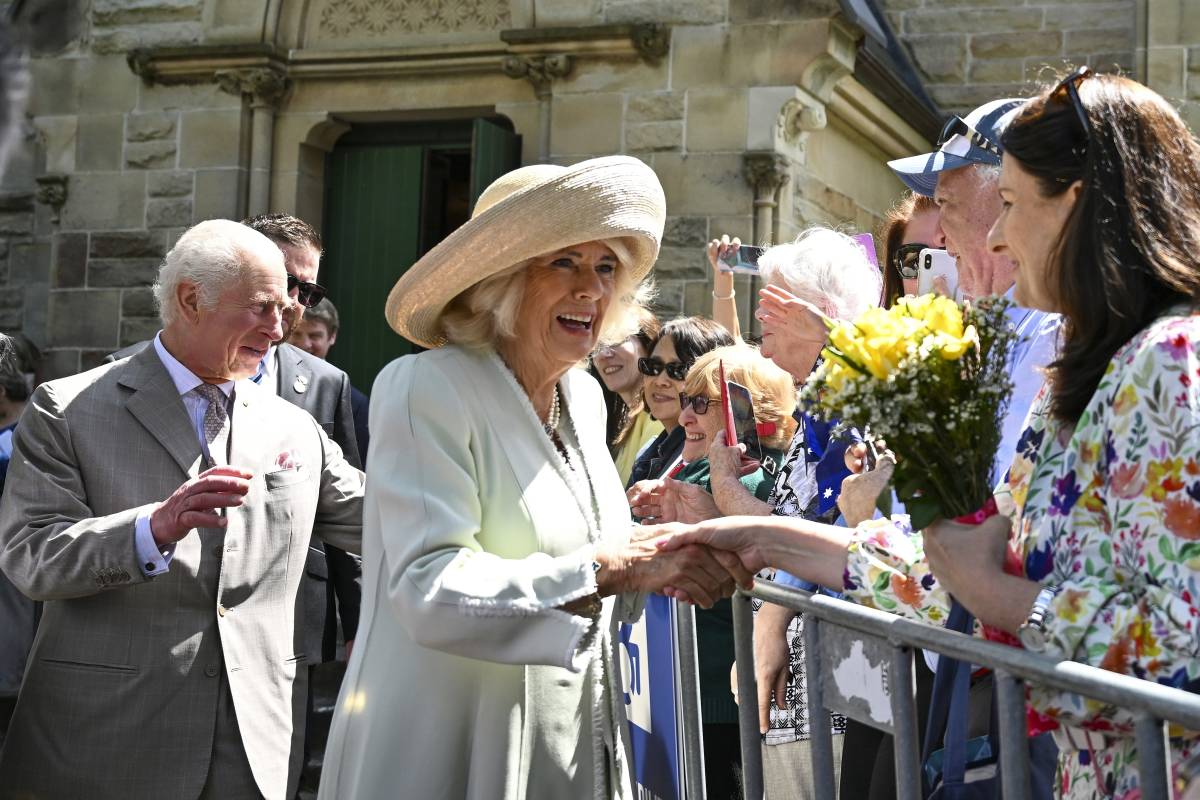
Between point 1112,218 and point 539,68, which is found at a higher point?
point 539,68

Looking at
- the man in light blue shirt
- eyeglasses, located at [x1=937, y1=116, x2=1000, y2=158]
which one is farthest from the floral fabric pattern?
eyeglasses, located at [x1=937, y1=116, x2=1000, y2=158]

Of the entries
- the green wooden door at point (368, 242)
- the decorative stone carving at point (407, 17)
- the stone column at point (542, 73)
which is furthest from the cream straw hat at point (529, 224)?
the green wooden door at point (368, 242)

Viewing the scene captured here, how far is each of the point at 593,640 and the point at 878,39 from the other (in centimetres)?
889

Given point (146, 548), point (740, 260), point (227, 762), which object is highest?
point (740, 260)

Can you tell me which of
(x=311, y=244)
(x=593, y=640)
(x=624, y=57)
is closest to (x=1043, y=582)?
(x=593, y=640)

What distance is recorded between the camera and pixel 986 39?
1196cm

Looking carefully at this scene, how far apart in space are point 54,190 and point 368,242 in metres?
2.30

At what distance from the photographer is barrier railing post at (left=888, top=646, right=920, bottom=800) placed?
244 centimetres

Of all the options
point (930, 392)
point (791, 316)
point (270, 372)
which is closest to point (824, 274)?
point (791, 316)

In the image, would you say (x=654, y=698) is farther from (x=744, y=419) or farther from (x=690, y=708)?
(x=744, y=419)

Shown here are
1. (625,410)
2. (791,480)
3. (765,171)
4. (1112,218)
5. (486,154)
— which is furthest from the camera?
(486,154)

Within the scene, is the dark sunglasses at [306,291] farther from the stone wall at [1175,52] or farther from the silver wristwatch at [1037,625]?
the stone wall at [1175,52]

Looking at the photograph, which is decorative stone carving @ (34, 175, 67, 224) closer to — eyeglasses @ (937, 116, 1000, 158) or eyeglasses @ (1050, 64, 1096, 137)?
eyeglasses @ (937, 116, 1000, 158)

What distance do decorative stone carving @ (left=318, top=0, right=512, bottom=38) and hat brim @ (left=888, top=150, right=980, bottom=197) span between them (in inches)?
234
